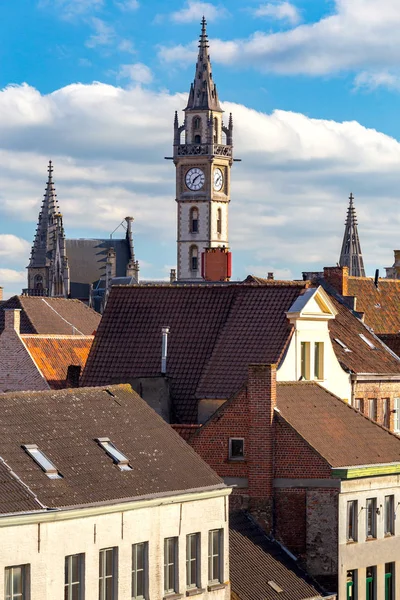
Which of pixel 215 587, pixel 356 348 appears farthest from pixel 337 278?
pixel 215 587

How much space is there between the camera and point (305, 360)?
56031 mm

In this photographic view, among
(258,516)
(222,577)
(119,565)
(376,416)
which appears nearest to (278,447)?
(258,516)

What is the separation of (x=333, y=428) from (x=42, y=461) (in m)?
14.7

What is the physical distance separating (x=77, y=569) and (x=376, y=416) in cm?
2844

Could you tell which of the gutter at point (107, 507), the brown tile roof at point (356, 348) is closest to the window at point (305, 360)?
the brown tile roof at point (356, 348)

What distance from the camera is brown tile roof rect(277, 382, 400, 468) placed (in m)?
47.1

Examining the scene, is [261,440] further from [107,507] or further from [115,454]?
[107,507]

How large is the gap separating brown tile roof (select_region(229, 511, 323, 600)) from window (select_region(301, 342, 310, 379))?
31.0 feet

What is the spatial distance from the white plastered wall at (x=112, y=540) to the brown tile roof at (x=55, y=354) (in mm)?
23270

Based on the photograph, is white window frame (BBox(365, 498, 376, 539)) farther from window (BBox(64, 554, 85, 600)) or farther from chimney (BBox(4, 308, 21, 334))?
chimney (BBox(4, 308, 21, 334))

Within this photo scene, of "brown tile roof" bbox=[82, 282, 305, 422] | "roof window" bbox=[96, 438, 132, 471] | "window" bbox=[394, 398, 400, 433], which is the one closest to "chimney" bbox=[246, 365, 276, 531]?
"brown tile roof" bbox=[82, 282, 305, 422]

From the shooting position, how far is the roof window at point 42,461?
118ft

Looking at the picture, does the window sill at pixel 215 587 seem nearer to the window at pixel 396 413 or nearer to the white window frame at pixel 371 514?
the white window frame at pixel 371 514

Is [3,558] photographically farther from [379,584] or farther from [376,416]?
[376,416]
